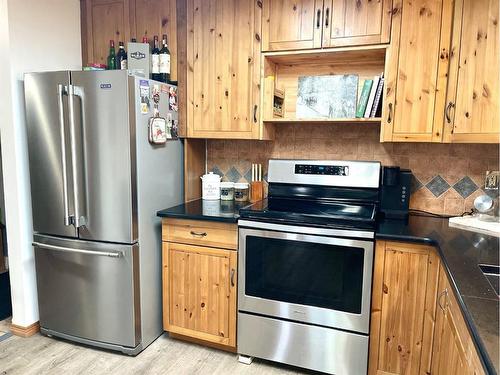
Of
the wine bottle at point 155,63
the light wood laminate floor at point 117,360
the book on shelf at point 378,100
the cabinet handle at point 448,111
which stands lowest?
the light wood laminate floor at point 117,360

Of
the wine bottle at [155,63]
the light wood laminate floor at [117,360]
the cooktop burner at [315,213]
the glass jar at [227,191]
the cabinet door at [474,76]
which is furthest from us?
the glass jar at [227,191]

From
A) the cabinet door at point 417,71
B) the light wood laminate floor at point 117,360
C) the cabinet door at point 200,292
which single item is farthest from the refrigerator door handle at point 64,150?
the cabinet door at point 417,71

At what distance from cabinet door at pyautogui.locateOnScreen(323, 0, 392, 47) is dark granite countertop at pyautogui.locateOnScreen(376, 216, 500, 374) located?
1043mm

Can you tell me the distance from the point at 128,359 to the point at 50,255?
81cm

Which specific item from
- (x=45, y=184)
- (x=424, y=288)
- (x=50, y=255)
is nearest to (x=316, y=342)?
(x=424, y=288)

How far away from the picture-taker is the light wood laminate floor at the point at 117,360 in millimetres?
2117

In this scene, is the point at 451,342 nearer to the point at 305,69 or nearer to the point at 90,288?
the point at 305,69

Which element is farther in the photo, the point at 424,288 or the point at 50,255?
the point at 50,255

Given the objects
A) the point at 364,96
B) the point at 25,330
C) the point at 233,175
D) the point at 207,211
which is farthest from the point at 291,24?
the point at 25,330

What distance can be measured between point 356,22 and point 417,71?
1.42 feet

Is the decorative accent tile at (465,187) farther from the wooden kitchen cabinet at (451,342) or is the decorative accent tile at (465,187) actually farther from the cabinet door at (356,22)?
the cabinet door at (356,22)

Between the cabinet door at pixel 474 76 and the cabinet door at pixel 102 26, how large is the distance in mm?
2056

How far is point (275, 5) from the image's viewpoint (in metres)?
2.21

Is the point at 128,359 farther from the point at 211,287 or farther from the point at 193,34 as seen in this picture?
the point at 193,34
